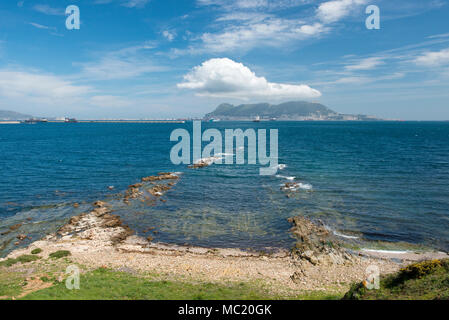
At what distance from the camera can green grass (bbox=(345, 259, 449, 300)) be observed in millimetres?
14632

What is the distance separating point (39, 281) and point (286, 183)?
4345cm

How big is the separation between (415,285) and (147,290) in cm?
1710

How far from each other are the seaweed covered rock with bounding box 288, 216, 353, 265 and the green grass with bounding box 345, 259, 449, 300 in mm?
8367

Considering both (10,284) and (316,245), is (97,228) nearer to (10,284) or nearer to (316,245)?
(10,284)

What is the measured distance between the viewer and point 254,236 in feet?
105

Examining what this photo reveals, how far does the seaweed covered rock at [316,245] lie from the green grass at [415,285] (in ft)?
27.5

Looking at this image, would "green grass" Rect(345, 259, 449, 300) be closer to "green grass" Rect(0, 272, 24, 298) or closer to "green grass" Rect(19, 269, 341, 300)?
"green grass" Rect(19, 269, 341, 300)

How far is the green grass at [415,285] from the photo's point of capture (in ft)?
48.0

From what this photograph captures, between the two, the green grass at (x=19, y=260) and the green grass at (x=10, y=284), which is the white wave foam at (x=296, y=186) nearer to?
the green grass at (x=19, y=260)

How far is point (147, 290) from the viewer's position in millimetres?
19109

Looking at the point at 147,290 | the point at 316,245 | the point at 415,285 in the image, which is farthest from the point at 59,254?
the point at 415,285
